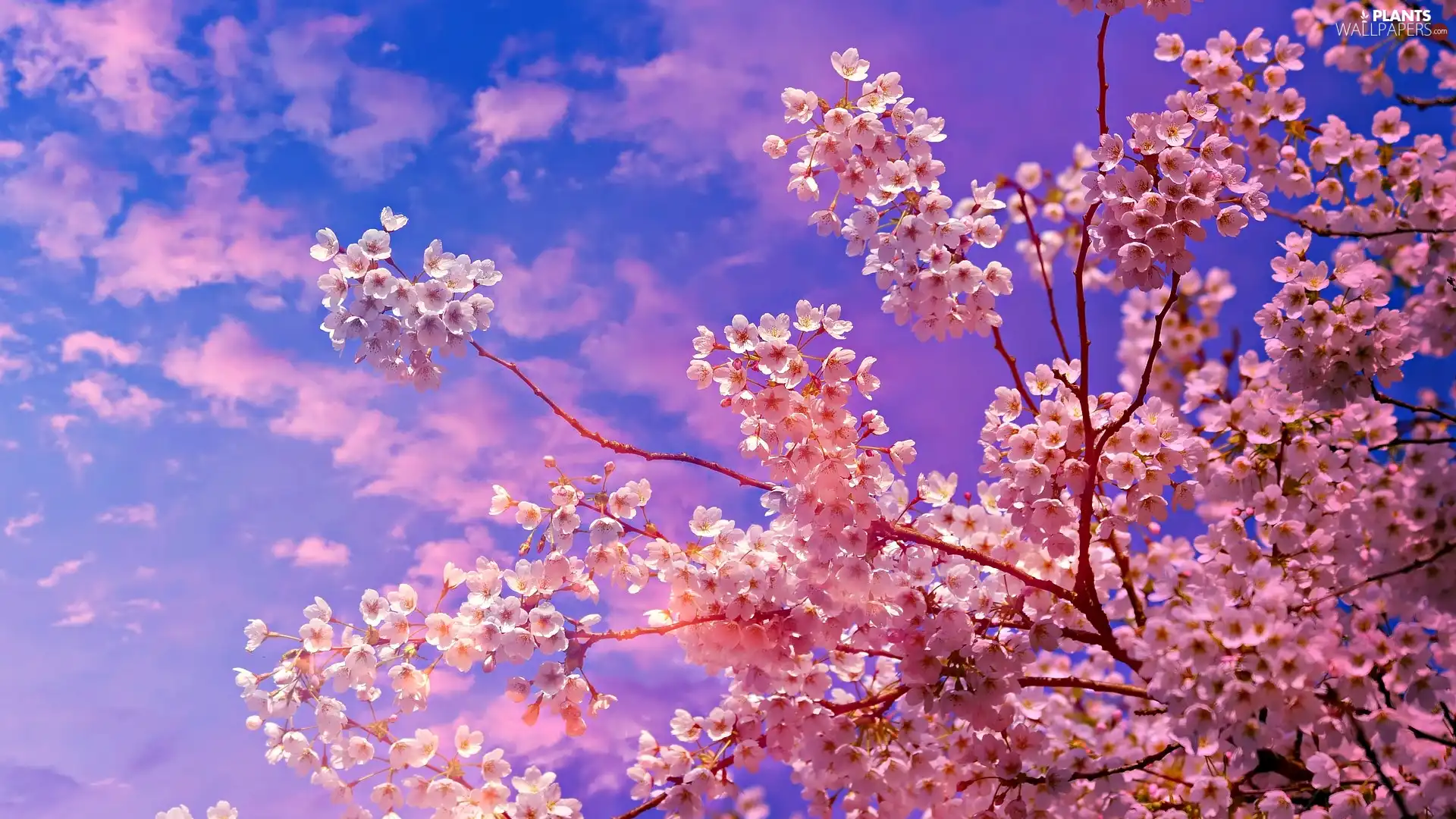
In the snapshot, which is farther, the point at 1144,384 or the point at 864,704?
the point at 864,704

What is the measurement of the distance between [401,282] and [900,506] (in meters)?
2.65

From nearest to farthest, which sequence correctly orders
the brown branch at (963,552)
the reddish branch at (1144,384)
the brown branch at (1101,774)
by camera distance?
the reddish branch at (1144,384) < the brown branch at (1101,774) < the brown branch at (963,552)

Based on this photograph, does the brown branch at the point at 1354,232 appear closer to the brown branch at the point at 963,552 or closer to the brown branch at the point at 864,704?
the brown branch at the point at 963,552

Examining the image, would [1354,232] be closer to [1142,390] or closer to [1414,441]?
[1414,441]

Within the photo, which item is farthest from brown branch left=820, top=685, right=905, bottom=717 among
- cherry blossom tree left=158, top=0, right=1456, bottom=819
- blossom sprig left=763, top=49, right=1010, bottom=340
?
blossom sprig left=763, top=49, right=1010, bottom=340

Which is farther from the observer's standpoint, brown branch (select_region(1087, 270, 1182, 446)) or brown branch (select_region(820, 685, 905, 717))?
brown branch (select_region(820, 685, 905, 717))

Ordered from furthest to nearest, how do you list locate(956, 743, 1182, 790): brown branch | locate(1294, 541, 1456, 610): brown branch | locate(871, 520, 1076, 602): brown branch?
locate(871, 520, 1076, 602): brown branch
locate(956, 743, 1182, 790): brown branch
locate(1294, 541, 1456, 610): brown branch

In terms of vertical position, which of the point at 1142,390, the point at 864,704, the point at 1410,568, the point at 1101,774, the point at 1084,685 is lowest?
the point at 1101,774

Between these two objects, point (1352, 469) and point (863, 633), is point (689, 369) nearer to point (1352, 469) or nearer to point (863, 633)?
point (863, 633)

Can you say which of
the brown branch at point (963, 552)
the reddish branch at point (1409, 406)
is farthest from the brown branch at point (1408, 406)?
the brown branch at point (963, 552)

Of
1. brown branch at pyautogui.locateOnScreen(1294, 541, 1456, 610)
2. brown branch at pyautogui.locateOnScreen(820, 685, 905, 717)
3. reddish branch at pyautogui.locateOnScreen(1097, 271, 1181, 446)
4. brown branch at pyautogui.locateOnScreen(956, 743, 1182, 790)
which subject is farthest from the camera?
brown branch at pyautogui.locateOnScreen(820, 685, 905, 717)

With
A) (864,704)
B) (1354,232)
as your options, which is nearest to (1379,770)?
(864,704)

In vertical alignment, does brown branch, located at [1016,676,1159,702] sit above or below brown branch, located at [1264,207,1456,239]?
below

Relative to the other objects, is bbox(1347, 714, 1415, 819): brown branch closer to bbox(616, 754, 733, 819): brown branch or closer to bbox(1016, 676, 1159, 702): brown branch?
bbox(1016, 676, 1159, 702): brown branch
